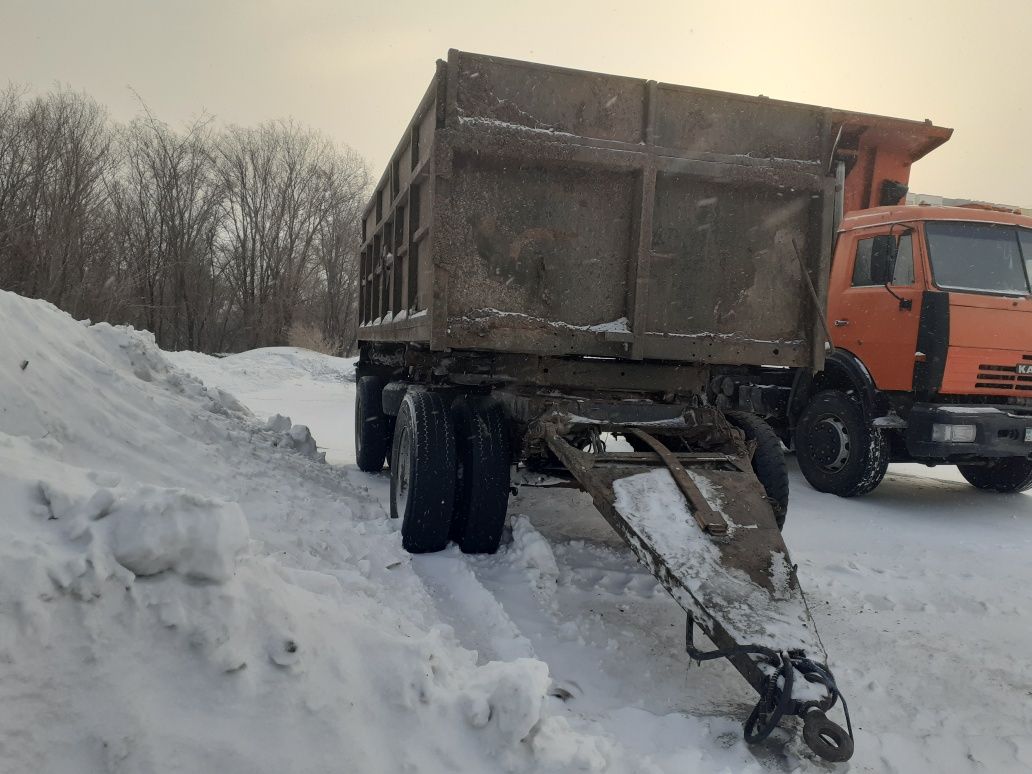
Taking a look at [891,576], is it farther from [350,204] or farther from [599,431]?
[350,204]

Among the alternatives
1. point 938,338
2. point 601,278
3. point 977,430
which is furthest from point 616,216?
point 977,430

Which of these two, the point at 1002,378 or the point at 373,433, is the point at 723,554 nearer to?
the point at 373,433

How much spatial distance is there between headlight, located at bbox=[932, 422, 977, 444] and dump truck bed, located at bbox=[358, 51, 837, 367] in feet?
9.17

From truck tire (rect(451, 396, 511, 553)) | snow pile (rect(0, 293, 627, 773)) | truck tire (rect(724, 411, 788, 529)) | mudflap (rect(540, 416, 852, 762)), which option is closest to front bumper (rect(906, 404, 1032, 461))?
truck tire (rect(724, 411, 788, 529))

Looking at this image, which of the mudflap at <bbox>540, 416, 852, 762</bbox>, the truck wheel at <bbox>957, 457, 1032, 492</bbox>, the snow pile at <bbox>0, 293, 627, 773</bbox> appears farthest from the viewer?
the truck wheel at <bbox>957, 457, 1032, 492</bbox>

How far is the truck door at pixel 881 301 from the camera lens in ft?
21.9

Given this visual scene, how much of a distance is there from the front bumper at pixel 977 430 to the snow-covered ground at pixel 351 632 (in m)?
1.20

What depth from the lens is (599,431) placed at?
4090mm

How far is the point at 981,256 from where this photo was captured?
6727 mm

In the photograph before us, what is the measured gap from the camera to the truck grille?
21.5 feet

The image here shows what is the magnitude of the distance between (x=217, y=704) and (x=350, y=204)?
1514 inches

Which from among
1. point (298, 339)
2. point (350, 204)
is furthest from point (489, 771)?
point (350, 204)

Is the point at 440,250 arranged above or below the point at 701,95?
below

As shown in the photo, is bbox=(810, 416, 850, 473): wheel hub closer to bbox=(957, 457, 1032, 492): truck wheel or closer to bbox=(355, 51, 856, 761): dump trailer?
bbox=(957, 457, 1032, 492): truck wheel
